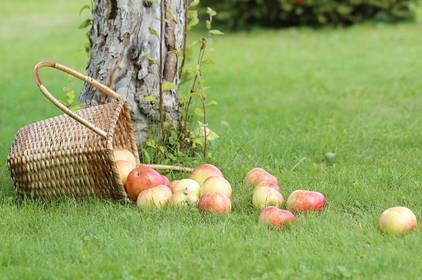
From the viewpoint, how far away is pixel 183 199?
13.8 feet

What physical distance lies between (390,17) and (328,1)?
110cm

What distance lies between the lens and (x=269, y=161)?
527cm

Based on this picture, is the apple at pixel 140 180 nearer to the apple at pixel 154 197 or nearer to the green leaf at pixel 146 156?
the apple at pixel 154 197

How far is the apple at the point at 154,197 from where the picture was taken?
13.8 feet

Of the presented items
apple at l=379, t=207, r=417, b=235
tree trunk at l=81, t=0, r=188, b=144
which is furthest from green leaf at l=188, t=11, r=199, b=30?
apple at l=379, t=207, r=417, b=235

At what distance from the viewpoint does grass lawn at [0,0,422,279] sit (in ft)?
11.3

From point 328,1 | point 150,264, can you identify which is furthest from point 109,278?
point 328,1

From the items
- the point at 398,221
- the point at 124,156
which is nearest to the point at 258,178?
the point at 124,156

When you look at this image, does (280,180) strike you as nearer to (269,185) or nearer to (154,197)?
(269,185)

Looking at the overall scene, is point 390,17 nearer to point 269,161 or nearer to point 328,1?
point 328,1

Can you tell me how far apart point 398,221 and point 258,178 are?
0.99 m

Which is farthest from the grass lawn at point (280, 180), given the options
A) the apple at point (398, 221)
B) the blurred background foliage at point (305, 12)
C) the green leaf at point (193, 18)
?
the blurred background foliage at point (305, 12)

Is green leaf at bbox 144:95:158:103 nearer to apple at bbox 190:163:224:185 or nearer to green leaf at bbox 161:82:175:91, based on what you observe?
green leaf at bbox 161:82:175:91

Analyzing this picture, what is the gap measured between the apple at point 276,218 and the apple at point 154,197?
0.55m
